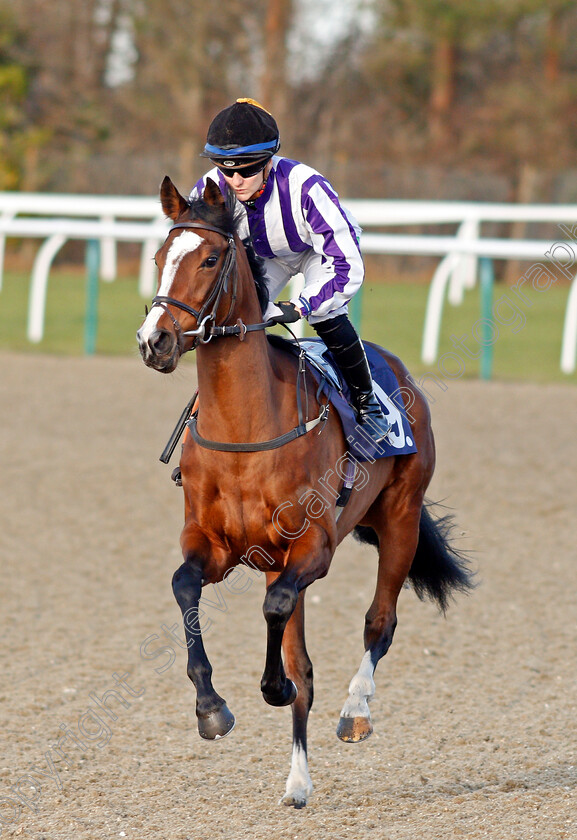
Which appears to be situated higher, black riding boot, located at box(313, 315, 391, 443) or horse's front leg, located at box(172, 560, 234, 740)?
black riding boot, located at box(313, 315, 391, 443)

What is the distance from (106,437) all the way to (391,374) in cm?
497

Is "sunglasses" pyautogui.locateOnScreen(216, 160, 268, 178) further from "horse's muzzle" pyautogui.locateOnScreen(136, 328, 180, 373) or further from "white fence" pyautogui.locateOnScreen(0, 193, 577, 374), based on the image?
"white fence" pyautogui.locateOnScreen(0, 193, 577, 374)

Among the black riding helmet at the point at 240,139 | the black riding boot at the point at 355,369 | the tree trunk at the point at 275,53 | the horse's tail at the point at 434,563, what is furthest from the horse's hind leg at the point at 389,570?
the tree trunk at the point at 275,53

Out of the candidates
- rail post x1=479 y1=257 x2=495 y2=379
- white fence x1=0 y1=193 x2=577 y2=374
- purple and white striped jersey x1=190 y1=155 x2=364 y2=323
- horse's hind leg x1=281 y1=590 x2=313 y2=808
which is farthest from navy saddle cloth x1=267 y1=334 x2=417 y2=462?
rail post x1=479 y1=257 x2=495 y2=379

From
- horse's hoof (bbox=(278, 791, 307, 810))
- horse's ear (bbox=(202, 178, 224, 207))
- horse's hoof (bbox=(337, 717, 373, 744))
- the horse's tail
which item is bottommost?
horse's hoof (bbox=(278, 791, 307, 810))

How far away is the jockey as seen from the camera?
11.0ft

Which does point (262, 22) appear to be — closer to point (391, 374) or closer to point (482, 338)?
point (482, 338)

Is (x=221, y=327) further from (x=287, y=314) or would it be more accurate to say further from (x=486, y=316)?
(x=486, y=316)

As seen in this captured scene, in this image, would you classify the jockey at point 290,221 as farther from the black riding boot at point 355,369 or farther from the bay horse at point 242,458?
→ the bay horse at point 242,458

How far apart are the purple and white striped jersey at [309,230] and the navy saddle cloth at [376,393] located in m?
0.18

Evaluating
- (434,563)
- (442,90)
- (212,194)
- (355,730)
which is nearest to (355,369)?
(212,194)

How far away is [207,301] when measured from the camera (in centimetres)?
308

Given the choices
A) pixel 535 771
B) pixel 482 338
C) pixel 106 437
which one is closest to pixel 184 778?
pixel 535 771

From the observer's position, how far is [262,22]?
26719mm
